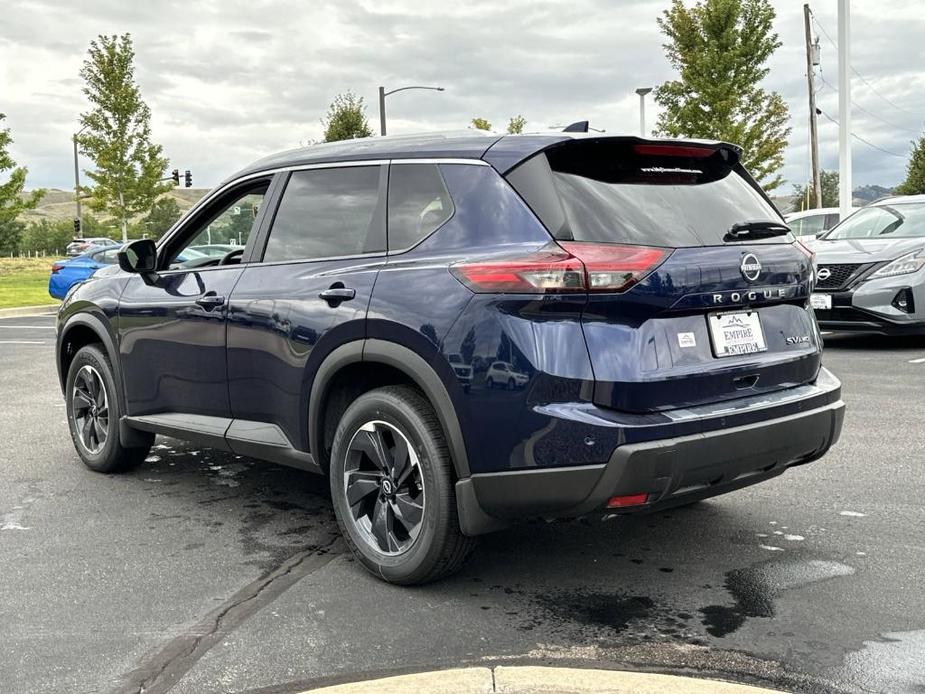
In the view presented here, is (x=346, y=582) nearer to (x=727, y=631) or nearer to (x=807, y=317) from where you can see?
(x=727, y=631)

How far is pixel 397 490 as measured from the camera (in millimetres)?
3865

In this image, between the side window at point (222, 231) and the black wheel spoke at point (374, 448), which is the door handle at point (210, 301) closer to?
the side window at point (222, 231)

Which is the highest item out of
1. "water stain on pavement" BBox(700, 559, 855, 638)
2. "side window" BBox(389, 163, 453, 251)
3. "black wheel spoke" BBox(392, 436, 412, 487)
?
"side window" BBox(389, 163, 453, 251)

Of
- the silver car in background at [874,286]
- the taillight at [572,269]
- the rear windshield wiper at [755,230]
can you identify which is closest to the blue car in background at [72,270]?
the silver car in background at [874,286]

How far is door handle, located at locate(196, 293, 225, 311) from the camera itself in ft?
15.3

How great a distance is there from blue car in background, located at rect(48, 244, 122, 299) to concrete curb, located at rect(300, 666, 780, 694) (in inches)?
793

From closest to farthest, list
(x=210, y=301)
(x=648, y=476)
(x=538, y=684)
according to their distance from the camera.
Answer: (x=538, y=684), (x=648, y=476), (x=210, y=301)

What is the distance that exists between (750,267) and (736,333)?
10.3 inches

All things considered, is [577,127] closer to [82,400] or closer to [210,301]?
[210,301]

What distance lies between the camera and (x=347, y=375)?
4.07m

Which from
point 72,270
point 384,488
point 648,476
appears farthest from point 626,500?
point 72,270

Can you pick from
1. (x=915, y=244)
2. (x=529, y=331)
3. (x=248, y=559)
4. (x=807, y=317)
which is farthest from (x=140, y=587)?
(x=915, y=244)

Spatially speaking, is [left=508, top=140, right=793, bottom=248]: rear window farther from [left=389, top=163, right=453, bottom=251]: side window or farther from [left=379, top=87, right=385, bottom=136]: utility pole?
[left=379, top=87, right=385, bottom=136]: utility pole

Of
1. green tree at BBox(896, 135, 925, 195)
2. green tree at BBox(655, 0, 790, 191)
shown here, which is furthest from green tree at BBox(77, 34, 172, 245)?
green tree at BBox(896, 135, 925, 195)
